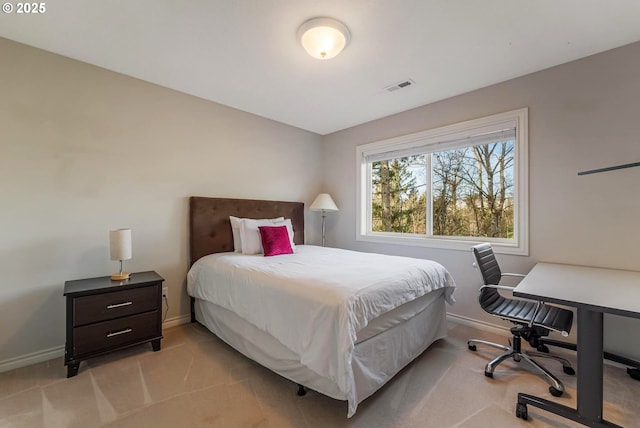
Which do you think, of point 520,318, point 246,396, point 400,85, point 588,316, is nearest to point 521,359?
point 520,318

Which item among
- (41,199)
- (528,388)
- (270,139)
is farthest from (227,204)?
(528,388)

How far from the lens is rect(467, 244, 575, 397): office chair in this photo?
1832mm

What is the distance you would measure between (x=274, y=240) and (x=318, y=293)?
56.5 inches

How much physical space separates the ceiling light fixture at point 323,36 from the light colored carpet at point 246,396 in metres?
2.42

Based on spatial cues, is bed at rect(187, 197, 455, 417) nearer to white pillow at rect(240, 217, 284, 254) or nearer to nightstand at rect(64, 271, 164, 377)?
white pillow at rect(240, 217, 284, 254)

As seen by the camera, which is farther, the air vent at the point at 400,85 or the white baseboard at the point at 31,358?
the air vent at the point at 400,85

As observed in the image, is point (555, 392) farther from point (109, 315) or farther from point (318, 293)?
point (109, 315)

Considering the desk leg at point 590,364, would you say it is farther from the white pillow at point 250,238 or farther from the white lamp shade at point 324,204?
the white lamp shade at point 324,204

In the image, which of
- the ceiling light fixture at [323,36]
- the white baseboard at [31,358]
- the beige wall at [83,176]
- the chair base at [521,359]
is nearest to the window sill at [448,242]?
the chair base at [521,359]

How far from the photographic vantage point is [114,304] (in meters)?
2.16

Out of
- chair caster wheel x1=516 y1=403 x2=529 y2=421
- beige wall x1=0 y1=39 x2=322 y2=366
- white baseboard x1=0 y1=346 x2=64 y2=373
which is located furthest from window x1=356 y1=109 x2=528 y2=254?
white baseboard x1=0 y1=346 x2=64 y2=373

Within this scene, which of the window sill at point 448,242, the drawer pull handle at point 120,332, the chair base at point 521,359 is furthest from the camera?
the window sill at point 448,242

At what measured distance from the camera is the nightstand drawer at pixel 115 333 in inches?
79.4

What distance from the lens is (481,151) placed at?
2.99 metres
